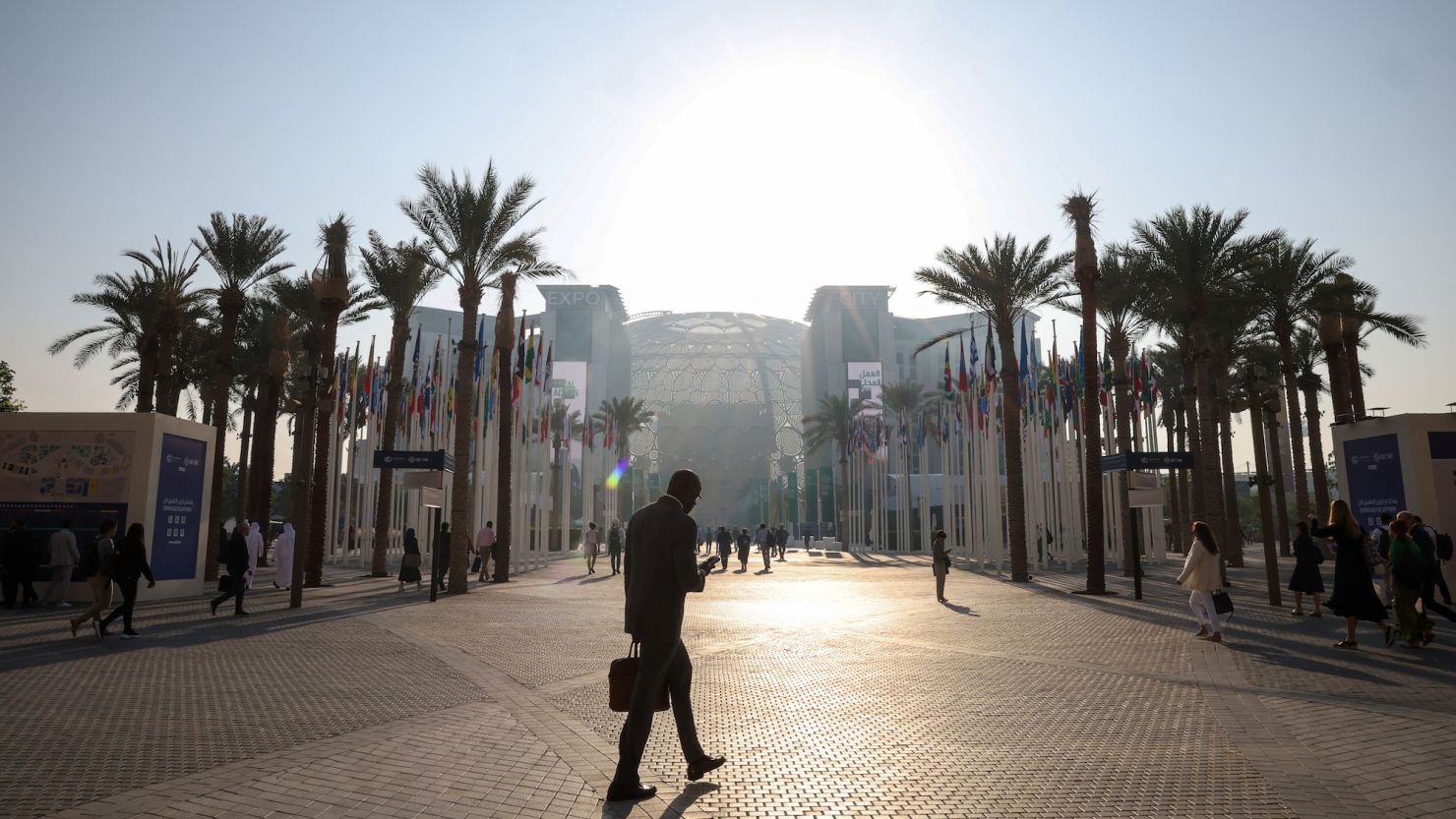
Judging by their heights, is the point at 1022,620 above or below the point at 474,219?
below

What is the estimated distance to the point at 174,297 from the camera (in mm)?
22422

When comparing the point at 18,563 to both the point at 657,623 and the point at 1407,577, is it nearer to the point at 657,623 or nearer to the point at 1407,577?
the point at 657,623

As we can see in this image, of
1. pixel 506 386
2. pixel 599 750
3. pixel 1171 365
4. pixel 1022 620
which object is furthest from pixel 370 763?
pixel 1171 365

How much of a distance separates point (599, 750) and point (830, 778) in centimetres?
148

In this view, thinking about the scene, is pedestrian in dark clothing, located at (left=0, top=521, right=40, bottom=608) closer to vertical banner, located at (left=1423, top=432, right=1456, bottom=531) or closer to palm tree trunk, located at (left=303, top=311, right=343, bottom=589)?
palm tree trunk, located at (left=303, top=311, right=343, bottom=589)

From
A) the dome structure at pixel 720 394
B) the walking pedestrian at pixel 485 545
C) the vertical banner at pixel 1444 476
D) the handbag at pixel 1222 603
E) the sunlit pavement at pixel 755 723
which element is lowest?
the sunlit pavement at pixel 755 723

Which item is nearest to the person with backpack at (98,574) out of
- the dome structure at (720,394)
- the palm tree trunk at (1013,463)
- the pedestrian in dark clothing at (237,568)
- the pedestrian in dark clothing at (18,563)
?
the pedestrian in dark clothing at (237,568)

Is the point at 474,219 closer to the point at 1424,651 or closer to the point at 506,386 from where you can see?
the point at 506,386

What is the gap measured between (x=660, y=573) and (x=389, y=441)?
2187 centimetres

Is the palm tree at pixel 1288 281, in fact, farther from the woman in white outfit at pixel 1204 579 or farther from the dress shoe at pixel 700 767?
the dress shoe at pixel 700 767

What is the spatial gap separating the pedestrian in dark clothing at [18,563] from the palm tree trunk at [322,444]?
436cm

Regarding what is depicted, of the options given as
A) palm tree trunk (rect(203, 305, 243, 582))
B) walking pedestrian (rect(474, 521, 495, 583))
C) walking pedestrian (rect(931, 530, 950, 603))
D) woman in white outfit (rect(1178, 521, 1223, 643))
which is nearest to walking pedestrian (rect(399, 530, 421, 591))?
walking pedestrian (rect(474, 521, 495, 583))

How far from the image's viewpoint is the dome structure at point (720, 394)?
112562mm

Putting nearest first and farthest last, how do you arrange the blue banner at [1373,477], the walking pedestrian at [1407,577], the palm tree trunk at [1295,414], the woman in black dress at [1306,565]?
the walking pedestrian at [1407,577] < the woman in black dress at [1306,565] < the blue banner at [1373,477] < the palm tree trunk at [1295,414]
